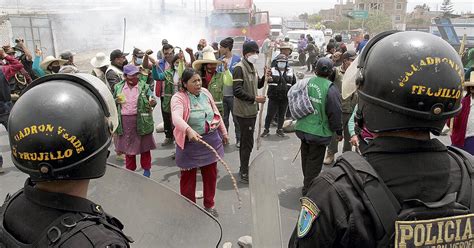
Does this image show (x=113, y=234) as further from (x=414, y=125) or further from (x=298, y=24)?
(x=298, y=24)

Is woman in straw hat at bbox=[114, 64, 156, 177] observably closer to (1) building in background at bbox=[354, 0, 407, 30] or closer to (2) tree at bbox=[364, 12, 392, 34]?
(2) tree at bbox=[364, 12, 392, 34]

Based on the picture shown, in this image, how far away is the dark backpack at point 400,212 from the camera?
118cm

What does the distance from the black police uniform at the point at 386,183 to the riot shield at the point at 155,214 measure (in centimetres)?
51

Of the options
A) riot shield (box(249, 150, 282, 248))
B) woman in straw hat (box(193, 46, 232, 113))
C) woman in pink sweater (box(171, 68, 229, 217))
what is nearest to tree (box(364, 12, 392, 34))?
woman in straw hat (box(193, 46, 232, 113))

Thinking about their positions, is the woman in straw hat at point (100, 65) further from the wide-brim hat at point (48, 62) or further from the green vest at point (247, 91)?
the green vest at point (247, 91)

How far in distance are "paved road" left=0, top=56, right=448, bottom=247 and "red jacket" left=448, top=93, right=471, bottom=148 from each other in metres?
1.81

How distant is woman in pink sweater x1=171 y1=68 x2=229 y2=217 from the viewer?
12.1 ft

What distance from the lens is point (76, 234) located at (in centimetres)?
121

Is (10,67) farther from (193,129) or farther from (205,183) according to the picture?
(205,183)

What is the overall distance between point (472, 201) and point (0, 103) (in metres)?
5.96

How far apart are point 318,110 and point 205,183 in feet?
4.83

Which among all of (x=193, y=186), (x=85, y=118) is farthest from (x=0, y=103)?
(x=85, y=118)

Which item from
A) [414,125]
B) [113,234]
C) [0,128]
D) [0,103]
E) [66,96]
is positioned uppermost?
[66,96]

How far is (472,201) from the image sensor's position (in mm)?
1272
